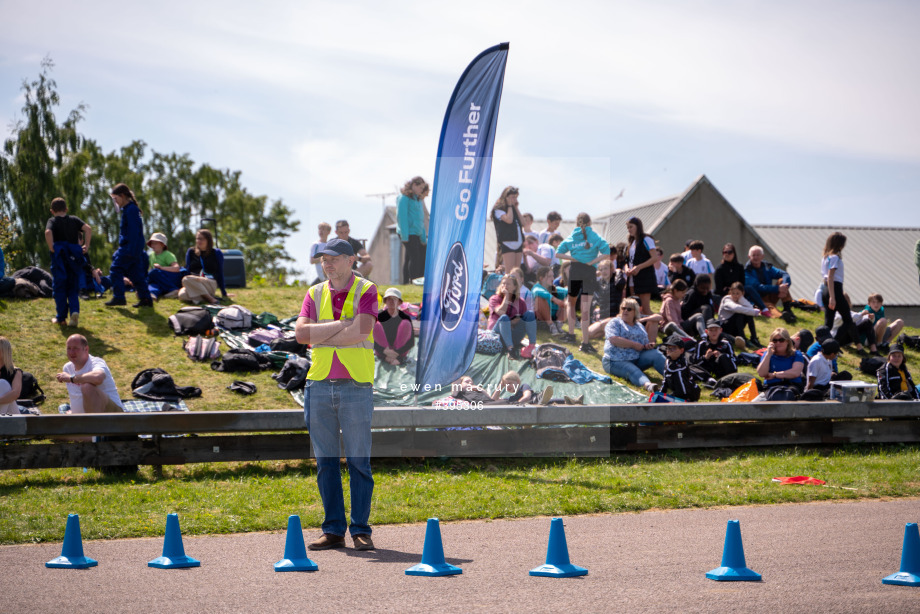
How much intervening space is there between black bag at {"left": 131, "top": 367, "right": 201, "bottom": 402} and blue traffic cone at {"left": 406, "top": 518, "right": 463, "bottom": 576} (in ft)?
21.8

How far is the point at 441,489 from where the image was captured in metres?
8.23

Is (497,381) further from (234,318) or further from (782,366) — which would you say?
(234,318)

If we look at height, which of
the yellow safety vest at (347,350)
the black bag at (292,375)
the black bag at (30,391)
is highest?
the yellow safety vest at (347,350)

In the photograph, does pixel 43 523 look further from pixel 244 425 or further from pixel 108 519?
pixel 244 425

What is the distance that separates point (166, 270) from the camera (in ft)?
51.9

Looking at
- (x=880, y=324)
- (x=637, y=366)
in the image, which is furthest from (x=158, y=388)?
(x=880, y=324)

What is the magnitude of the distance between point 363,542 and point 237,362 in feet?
22.6

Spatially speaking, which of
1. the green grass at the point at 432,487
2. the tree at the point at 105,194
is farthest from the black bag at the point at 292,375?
the tree at the point at 105,194

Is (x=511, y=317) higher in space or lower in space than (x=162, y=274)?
lower

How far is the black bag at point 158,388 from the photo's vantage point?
11125mm

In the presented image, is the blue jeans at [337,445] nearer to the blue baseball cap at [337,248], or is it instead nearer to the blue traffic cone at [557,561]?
the blue baseball cap at [337,248]

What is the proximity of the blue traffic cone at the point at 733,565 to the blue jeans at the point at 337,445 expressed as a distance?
7.99 feet

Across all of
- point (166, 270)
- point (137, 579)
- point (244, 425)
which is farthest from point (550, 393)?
point (166, 270)

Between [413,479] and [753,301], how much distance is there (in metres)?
11.3
